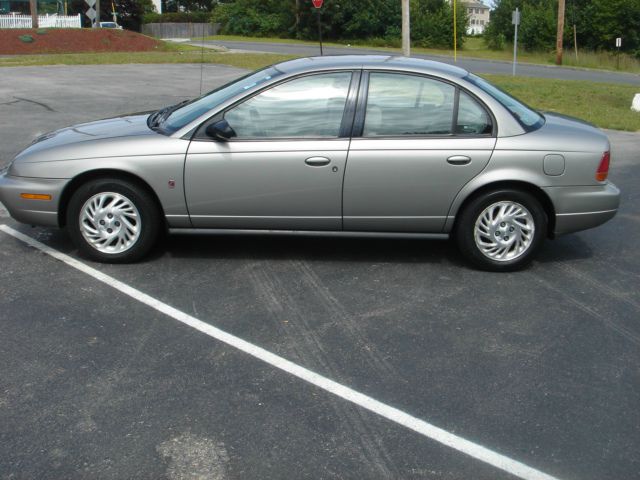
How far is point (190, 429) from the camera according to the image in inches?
150

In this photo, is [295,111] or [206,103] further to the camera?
[206,103]

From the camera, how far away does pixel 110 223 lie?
19.9ft

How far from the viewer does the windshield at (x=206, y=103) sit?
20.1ft

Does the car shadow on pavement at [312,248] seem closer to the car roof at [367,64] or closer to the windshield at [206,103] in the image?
the windshield at [206,103]

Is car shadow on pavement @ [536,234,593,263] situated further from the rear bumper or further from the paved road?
the paved road

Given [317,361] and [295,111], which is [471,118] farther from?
[317,361]

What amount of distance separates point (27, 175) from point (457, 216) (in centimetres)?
345

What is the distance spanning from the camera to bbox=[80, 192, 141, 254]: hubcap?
19.8 ft

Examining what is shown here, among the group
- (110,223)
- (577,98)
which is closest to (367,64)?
(110,223)

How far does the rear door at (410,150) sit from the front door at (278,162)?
16 cm

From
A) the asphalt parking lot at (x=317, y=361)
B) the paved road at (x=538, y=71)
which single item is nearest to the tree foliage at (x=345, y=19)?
the paved road at (x=538, y=71)

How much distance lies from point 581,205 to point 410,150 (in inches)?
58.0

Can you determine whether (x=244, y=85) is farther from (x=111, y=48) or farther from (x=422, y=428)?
(x=111, y=48)

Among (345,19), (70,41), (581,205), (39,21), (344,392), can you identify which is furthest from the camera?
(345,19)
